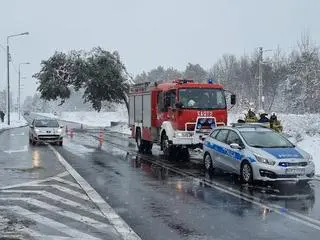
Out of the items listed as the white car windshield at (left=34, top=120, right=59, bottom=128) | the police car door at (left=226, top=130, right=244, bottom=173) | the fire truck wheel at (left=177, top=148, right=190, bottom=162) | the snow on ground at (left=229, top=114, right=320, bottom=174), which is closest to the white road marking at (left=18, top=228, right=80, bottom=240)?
the police car door at (left=226, top=130, right=244, bottom=173)

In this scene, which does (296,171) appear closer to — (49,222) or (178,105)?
(49,222)

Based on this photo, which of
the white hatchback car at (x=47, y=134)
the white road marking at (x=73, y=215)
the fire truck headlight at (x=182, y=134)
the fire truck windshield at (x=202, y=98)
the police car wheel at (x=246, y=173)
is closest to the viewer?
the white road marking at (x=73, y=215)

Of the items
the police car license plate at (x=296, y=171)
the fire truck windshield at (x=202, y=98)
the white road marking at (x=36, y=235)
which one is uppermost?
the fire truck windshield at (x=202, y=98)

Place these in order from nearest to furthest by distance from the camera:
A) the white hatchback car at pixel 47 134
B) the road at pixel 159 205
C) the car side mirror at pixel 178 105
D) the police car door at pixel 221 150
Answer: the road at pixel 159 205 < the police car door at pixel 221 150 < the car side mirror at pixel 178 105 < the white hatchback car at pixel 47 134

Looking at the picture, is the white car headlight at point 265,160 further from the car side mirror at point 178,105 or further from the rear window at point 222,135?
the car side mirror at point 178,105

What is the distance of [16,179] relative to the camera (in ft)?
46.8

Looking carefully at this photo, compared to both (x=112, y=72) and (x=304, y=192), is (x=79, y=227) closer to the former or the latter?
(x=304, y=192)

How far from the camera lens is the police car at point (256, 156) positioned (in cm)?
1271

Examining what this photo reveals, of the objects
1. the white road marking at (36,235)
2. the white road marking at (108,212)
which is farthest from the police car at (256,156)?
the white road marking at (36,235)

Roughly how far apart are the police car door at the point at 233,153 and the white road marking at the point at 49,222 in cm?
601

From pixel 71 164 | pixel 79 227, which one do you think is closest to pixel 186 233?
pixel 79 227

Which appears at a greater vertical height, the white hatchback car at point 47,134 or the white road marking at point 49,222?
the white hatchback car at point 47,134

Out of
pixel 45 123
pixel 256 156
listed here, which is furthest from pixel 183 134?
pixel 45 123

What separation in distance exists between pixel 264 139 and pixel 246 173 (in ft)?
4.40
